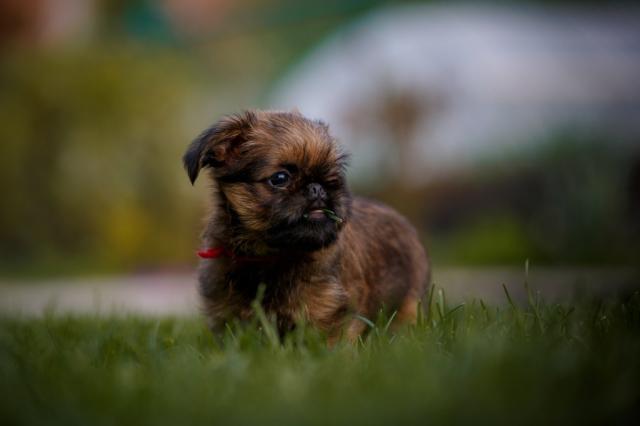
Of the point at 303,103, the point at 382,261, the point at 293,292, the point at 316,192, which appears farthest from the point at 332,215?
the point at 303,103

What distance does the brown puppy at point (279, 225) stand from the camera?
10.8 feet

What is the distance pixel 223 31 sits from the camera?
42.6ft

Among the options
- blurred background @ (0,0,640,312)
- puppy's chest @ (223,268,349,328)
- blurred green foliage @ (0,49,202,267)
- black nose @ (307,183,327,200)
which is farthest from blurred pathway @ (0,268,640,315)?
black nose @ (307,183,327,200)

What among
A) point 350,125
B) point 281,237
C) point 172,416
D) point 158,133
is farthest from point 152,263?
point 172,416

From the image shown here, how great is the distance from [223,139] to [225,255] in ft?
2.02

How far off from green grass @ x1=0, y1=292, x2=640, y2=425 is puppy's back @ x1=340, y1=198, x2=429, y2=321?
1.72 ft

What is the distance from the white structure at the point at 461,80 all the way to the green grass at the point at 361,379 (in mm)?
8921

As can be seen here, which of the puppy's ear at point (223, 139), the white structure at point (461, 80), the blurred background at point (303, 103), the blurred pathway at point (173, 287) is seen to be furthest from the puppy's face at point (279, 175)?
the white structure at point (461, 80)

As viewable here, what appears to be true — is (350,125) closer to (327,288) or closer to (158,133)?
(158,133)

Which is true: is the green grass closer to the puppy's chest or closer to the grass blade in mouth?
the puppy's chest

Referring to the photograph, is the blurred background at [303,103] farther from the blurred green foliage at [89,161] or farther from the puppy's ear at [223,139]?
the puppy's ear at [223,139]

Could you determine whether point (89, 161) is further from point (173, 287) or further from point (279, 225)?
point (279, 225)

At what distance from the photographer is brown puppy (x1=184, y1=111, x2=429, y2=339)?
10.8 feet

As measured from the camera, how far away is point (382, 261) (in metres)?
4.15
